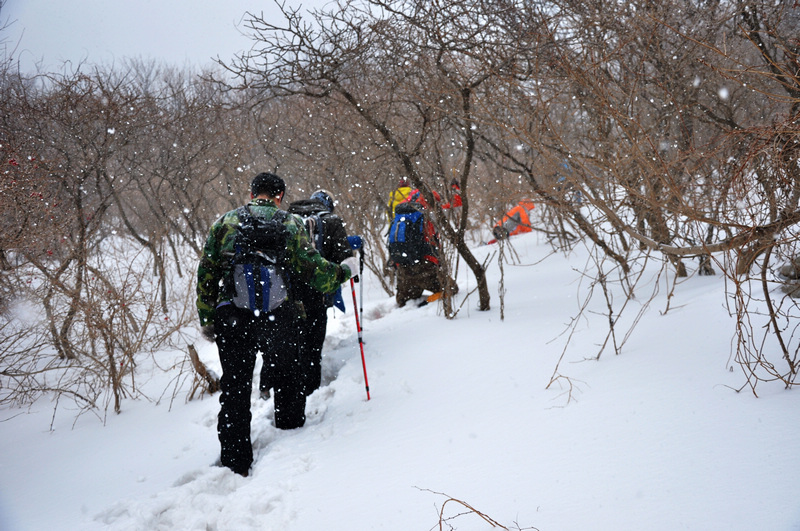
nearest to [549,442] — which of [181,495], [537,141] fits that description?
[537,141]

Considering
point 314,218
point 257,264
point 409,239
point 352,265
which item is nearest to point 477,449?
point 257,264

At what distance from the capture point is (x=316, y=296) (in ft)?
13.9

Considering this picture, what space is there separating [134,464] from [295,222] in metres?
2.08

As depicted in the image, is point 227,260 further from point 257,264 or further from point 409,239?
A: point 409,239

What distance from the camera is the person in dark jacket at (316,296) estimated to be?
418 cm

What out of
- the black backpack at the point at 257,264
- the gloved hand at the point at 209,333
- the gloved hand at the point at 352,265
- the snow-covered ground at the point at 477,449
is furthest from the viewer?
the gloved hand at the point at 352,265

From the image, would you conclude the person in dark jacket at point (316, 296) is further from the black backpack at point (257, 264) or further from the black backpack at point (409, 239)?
the black backpack at point (409, 239)

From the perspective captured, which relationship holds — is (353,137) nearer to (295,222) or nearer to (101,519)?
(295,222)

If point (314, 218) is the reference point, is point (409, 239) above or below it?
below

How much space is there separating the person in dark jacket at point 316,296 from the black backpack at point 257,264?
0.97m

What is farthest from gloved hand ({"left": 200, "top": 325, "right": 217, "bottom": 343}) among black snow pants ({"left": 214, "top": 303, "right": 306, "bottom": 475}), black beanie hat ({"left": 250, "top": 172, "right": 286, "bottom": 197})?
black beanie hat ({"left": 250, "top": 172, "right": 286, "bottom": 197})

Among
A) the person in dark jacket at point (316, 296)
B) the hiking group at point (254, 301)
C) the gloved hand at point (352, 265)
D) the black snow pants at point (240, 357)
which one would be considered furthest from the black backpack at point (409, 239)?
the black snow pants at point (240, 357)

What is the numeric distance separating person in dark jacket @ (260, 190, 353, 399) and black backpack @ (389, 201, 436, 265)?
1.88m

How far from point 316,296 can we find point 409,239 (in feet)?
8.04
